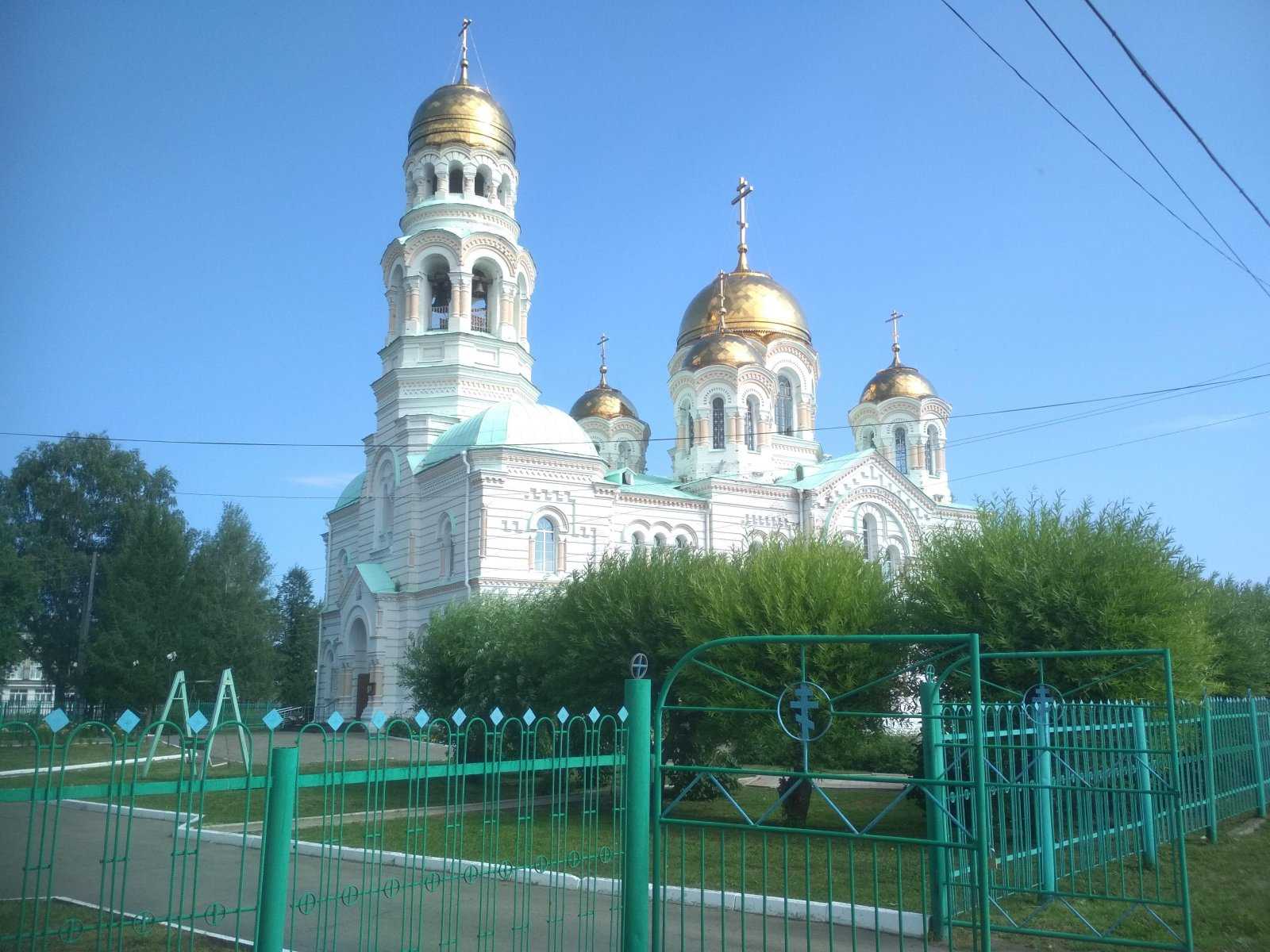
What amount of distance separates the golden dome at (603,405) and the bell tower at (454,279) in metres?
8.95

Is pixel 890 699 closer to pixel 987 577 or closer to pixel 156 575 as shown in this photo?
pixel 987 577

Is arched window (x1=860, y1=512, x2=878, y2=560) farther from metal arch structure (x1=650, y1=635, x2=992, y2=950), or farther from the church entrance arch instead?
metal arch structure (x1=650, y1=635, x2=992, y2=950)

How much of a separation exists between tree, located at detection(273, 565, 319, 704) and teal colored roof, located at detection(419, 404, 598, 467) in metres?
21.2

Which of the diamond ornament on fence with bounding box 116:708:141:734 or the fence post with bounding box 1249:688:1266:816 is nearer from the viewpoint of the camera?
the diamond ornament on fence with bounding box 116:708:141:734

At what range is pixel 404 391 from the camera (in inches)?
1126

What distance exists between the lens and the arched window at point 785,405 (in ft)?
117

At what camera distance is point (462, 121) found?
30.3m

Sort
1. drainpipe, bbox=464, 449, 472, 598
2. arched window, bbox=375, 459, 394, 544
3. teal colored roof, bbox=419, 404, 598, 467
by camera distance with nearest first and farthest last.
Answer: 1. drainpipe, bbox=464, 449, 472, 598
2. teal colored roof, bbox=419, 404, 598, 467
3. arched window, bbox=375, 459, 394, 544

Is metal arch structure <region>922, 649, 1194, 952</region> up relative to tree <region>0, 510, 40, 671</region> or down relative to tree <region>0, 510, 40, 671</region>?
down

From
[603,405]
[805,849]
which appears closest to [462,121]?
[603,405]

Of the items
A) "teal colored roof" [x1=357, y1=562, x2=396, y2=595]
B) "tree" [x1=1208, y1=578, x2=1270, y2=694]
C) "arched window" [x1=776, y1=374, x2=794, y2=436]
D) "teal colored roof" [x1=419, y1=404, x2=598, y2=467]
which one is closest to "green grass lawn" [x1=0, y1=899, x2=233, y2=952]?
"tree" [x1=1208, y1=578, x2=1270, y2=694]

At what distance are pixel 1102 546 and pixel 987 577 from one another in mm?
1369

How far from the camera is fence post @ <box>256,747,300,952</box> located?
4355 millimetres

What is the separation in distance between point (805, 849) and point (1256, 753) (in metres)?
9.61
